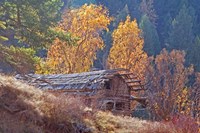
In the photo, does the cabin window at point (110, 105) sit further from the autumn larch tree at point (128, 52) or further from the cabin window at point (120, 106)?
the autumn larch tree at point (128, 52)

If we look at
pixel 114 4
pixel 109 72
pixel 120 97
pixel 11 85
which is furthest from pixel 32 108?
pixel 114 4

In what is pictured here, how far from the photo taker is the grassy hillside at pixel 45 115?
38.9ft

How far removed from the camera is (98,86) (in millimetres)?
22828

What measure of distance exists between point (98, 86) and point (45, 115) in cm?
1038

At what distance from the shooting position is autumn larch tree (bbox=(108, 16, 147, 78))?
4056cm

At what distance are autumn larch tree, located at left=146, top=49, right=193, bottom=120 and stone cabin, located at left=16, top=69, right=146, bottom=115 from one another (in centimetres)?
1195

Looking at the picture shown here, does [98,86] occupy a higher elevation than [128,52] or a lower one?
lower

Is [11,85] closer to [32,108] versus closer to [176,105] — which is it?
[32,108]

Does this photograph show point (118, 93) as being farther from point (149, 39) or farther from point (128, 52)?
point (149, 39)

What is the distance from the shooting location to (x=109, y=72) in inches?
951

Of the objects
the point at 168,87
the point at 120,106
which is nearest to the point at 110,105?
the point at 120,106

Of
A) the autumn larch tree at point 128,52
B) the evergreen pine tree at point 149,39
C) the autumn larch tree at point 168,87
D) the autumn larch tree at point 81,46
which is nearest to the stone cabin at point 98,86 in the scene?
the autumn larch tree at point 168,87

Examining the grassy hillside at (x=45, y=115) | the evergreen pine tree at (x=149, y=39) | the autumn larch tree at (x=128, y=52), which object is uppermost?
the evergreen pine tree at (x=149, y=39)

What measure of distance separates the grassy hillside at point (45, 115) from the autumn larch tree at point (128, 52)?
26314 mm
